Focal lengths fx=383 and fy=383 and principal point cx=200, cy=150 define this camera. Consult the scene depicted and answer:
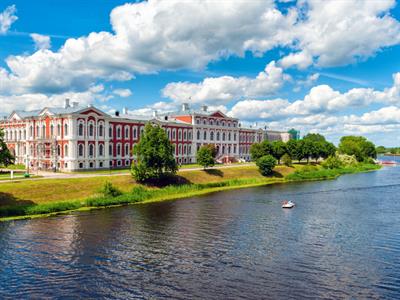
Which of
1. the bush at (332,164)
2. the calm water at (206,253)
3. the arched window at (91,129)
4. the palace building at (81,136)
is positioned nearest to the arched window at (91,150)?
the palace building at (81,136)

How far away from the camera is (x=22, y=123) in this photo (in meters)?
85.9

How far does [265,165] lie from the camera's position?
88688 millimetres

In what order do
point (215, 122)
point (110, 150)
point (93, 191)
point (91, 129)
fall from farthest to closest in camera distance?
point (215, 122) < point (110, 150) < point (91, 129) < point (93, 191)

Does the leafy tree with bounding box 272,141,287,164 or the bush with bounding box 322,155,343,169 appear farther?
the bush with bounding box 322,155,343,169

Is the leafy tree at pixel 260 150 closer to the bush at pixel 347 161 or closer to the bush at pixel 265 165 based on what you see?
the bush at pixel 265 165

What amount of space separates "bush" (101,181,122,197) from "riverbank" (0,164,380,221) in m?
0.62

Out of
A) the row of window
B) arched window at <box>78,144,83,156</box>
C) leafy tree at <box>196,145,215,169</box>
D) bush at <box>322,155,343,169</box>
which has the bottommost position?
bush at <box>322,155,343,169</box>

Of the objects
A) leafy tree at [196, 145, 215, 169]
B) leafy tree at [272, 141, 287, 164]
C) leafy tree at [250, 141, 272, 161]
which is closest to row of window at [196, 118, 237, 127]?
leafy tree at [250, 141, 272, 161]

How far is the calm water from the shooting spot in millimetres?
24125

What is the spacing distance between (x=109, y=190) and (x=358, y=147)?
373ft

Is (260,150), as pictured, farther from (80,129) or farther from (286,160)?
(80,129)

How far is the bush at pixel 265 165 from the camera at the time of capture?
88.8 metres

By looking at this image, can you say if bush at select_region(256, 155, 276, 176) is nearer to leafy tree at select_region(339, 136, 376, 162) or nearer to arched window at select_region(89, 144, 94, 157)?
arched window at select_region(89, 144, 94, 157)

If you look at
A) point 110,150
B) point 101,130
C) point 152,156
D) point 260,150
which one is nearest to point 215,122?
point 260,150
